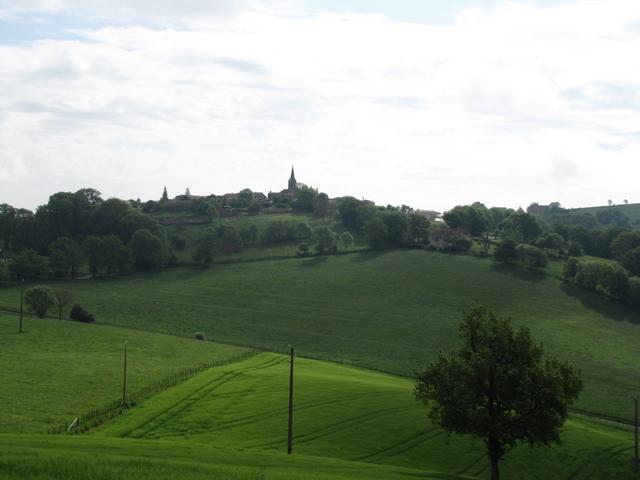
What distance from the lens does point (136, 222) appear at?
152750mm

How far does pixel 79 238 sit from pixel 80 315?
64.1 m

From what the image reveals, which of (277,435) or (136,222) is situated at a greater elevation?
(136,222)

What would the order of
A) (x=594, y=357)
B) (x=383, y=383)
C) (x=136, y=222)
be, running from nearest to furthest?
1. (x=383, y=383)
2. (x=594, y=357)
3. (x=136, y=222)

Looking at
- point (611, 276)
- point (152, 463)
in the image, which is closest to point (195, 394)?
point (152, 463)

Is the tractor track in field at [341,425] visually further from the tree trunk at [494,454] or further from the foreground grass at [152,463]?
the tree trunk at [494,454]

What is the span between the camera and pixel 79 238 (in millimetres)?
155375

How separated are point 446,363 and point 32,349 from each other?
1972 inches

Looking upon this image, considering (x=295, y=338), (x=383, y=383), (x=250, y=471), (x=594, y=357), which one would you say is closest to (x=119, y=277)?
(x=295, y=338)

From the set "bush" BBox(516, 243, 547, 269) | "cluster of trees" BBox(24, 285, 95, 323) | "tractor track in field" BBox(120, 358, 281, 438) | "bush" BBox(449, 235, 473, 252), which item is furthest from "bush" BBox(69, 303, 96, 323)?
"bush" BBox(516, 243, 547, 269)

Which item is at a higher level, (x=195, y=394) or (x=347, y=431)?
(x=195, y=394)

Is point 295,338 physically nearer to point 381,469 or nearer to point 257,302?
point 257,302

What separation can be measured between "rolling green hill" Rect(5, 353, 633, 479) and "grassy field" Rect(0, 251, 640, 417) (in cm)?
2103

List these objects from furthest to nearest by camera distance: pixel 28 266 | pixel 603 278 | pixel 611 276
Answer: pixel 28 266, pixel 603 278, pixel 611 276

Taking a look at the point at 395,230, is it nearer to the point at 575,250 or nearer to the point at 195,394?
the point at 575,250
